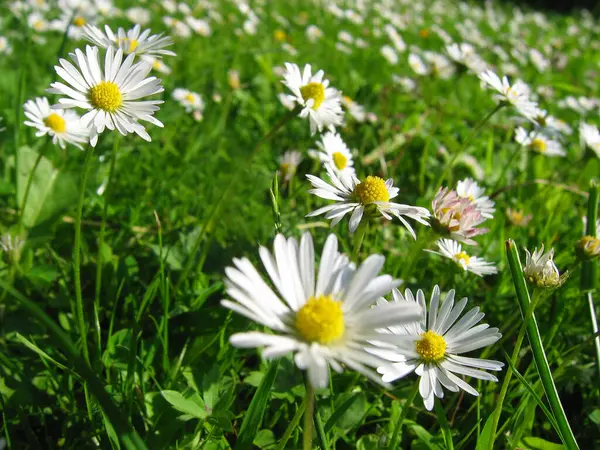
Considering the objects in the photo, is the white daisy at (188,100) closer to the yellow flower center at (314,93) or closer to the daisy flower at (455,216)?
the yellow flower center at (314,93)

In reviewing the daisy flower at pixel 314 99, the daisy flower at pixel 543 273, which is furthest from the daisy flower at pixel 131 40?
the daisy flower at pixel 543 273

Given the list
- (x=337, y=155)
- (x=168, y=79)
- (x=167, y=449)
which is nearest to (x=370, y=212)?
(x=167, y=449)

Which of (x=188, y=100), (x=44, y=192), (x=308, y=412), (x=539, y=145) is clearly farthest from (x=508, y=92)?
(x=188, y=100)

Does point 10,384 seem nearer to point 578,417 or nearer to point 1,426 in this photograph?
point 1,426

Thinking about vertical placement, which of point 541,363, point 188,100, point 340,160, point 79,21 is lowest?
point 541,363

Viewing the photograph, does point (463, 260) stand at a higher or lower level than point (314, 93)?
lower

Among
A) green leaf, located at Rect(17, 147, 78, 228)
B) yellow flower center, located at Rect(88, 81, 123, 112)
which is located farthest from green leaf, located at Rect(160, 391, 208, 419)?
green leaf, located at Rect(17, 147, 78, 228)

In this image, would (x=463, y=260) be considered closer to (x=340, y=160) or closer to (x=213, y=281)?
(x=340, y=160)
